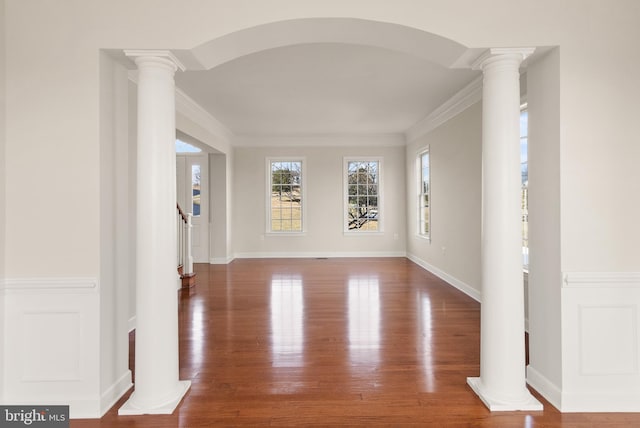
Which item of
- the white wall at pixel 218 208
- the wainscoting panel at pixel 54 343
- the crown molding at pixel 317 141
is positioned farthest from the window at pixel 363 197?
the wainscoting panel at pixel 54 343

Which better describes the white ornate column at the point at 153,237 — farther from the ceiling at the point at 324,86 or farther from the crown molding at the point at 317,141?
the crown molding at the point at 317,141

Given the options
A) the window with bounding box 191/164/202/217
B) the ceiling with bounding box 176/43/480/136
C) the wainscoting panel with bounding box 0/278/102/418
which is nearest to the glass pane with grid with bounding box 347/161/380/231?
the ceiling with bounding box 176/43/480/136

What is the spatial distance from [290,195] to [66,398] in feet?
22.7

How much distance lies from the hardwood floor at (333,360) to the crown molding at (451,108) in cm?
277

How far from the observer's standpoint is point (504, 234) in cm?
243

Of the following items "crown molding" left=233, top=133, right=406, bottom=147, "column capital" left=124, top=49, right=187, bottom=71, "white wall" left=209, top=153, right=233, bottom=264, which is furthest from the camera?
"crown molding" left=233, top=133, right=406, bottom=147

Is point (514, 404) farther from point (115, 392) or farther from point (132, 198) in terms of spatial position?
point (132, 198)

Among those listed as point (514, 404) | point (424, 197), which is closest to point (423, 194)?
point (424, 197)

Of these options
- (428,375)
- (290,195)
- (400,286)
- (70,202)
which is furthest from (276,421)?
(290,195)

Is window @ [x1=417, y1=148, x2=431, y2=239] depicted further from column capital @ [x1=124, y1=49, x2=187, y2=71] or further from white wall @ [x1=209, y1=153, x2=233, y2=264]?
column capital @ [x1=124, y1=49, x2=187, y2=71]

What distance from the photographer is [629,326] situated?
2412 millimetres

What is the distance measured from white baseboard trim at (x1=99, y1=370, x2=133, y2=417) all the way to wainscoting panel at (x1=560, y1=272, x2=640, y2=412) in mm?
3015

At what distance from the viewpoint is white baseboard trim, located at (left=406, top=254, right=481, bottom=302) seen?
507cm

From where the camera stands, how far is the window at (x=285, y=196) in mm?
8977
